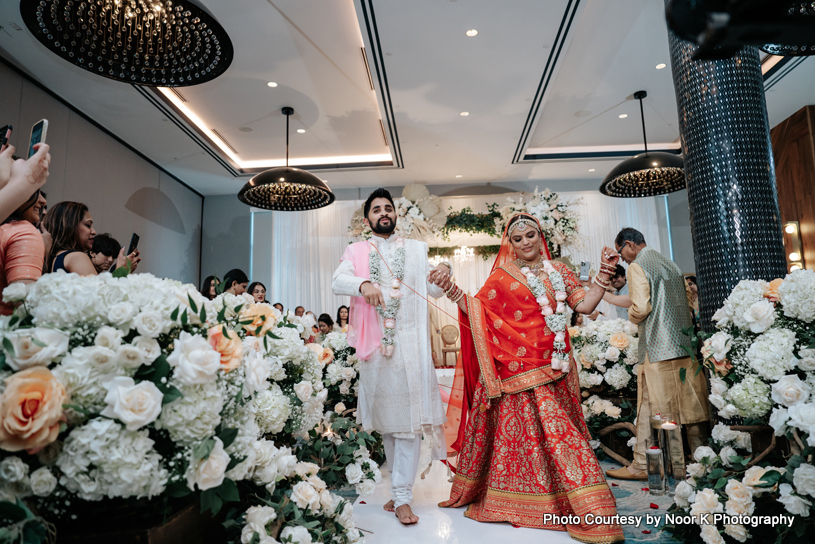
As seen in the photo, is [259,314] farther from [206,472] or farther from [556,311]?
[556,311]

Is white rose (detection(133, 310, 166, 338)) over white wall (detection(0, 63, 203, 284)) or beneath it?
beneath

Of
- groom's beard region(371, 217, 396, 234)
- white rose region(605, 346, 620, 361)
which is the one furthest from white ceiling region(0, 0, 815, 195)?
white rose region(605, 346, 620, 361)

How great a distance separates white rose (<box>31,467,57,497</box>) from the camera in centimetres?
95

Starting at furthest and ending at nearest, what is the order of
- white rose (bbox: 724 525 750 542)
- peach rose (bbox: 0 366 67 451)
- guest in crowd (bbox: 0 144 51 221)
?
white rose (bbox: 724 525 750 542)
guest in crowd (bbox: 0 144 51 221)
peach rose (bbox: 0 366 67 451)

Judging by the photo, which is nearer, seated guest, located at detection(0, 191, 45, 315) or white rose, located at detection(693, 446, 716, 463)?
seated guest, located at detection(0, 191, 45, 315)

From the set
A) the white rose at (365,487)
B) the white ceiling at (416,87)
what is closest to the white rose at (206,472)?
the white rose at (365,487)

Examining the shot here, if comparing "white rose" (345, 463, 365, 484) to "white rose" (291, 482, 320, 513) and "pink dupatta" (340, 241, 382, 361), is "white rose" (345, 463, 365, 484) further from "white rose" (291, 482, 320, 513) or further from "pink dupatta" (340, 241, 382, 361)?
"pink dupatta" (340, 241, 382, 361)

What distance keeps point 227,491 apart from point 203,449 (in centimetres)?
16

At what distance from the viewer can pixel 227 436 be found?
1.12 meters

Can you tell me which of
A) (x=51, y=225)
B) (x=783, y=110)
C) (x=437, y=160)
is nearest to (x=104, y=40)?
(x=51, y=225)

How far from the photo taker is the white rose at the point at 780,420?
1.67 m

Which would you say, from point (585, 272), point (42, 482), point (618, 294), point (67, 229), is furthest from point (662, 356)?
point (67, 229)

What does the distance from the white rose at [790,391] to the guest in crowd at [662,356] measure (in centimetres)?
182

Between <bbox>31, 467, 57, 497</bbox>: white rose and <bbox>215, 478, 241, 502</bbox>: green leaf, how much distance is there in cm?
31
